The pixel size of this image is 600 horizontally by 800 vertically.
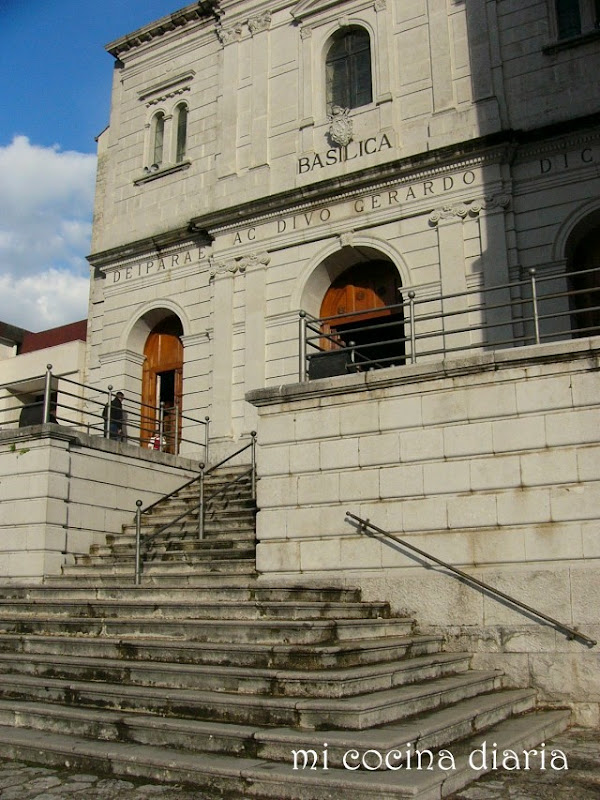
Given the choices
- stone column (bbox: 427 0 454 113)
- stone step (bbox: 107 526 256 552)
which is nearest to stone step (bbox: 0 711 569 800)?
stone step (bbox: 107 526 256 552)

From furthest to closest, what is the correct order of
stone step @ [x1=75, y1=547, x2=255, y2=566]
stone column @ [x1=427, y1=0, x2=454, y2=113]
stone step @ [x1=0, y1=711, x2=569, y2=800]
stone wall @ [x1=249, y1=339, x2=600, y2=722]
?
stone column @ [x1=427, y1=0, x2=454, y2=113] < stone step @ [x1=75, y1=547, x2=255, y2=566] < stone wall @ [x1=249, y1=339, x2=600, y2=722] < stone step @ [x1=0, y1=711, x2=569, y2=800]

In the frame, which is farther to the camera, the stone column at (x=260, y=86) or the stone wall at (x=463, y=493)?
the stone column at (x=260, y=86)

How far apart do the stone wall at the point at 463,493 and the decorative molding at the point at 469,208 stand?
700 cm

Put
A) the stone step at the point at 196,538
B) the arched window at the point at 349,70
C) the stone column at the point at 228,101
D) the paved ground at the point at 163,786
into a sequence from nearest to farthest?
the paved ground at the point at 163,786 → the stone step at the point at 196,538 → the arched window at the point at 349,70 → the stone column at the point at 228,101

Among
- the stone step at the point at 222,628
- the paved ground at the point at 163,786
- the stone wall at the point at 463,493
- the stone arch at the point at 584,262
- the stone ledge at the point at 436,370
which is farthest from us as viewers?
the stone arch at the point at 584,262

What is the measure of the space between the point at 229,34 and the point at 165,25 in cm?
247

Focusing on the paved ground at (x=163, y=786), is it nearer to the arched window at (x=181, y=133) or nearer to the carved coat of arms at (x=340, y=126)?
the carved coat of arms at (x=340, y=126)

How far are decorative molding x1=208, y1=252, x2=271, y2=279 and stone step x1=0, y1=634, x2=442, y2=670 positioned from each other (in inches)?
442

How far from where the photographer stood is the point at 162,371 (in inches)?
856

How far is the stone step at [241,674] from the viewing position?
7.44 metres

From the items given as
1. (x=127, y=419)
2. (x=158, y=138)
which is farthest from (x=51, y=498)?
(x=158, y=138)

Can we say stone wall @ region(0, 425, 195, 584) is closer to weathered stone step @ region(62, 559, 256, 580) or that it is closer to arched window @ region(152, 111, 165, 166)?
weathered stone step @ region(62, 559, 256, 580)

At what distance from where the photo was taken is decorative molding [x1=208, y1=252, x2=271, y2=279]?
1933 centimetres

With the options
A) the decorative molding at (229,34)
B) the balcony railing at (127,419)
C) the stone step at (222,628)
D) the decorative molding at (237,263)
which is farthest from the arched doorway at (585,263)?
the decorative molding at (229,34)
